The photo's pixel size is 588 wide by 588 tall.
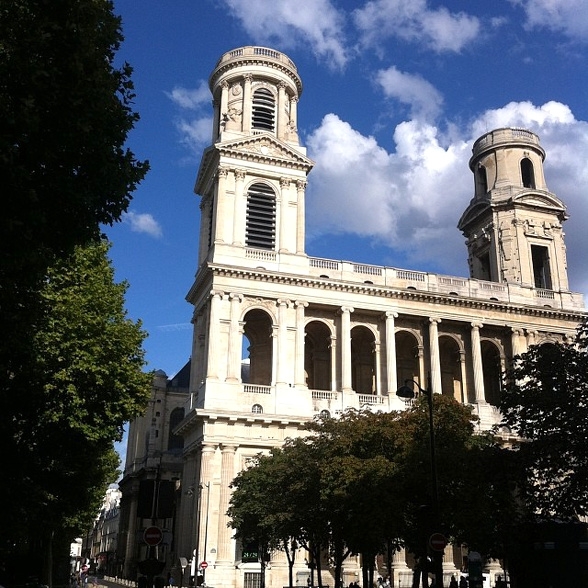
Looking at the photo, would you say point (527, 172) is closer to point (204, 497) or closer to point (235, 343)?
point (235, 343)

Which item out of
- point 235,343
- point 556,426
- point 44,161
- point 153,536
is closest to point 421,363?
point 235,343

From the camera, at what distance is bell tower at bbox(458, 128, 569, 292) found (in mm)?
57844

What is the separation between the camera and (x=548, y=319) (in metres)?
54.7

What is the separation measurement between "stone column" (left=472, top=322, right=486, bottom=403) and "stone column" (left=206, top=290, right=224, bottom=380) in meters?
19.1

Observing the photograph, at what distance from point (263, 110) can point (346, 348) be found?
20.1 metres

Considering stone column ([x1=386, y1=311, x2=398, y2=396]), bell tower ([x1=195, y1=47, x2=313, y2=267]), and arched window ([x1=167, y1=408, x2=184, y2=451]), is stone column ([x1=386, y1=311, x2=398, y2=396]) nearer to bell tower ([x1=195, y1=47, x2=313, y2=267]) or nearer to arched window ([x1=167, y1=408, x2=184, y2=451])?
bell tower ([x1=195, y1=47, x2=313, y2=267])

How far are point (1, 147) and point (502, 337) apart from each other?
48.2m

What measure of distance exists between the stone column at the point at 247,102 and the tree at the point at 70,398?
25358mm

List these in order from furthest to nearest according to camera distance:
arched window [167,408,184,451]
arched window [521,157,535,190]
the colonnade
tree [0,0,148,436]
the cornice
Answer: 1. arched window [167,408,184,451]
2. arched window [521,157,535,190]
3. the cornice
4. the colonnade
5. tree [0,0,148,436]

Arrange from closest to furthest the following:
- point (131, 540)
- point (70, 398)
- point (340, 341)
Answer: point (70, 398) → point (340, 341) → point (131, 540)

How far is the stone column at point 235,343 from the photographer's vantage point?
4584 cm

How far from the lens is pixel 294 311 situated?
4847cm

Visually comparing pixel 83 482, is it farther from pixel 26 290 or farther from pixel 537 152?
pixel 537 152

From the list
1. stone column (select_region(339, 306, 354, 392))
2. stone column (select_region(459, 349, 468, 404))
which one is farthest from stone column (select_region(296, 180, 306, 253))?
stone column (select_region(459, 349, 468, 404))
